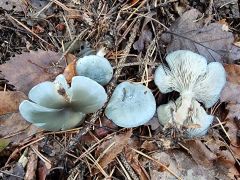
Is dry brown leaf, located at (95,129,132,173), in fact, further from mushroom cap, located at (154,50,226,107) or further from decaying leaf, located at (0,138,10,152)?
decaying leaf, located at (0,138,10,152)

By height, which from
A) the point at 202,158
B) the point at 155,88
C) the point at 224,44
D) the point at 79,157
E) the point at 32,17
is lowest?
the point at 202,158

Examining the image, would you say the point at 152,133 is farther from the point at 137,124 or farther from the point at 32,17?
the point at 32,17

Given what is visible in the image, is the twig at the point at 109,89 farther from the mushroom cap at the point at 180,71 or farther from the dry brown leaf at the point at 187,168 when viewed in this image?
the dry brown leaf at the point at 187,168

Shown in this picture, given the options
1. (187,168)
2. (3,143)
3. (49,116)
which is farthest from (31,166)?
(187,168)

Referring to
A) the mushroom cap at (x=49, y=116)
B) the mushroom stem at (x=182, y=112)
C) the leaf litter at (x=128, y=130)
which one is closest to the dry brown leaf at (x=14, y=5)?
the leaf litter at (x=128, y=130)

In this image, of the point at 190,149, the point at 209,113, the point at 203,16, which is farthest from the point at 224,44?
the point at 190,149

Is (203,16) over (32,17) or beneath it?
beneath

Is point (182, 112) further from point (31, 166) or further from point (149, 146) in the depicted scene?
point (31, 166)
